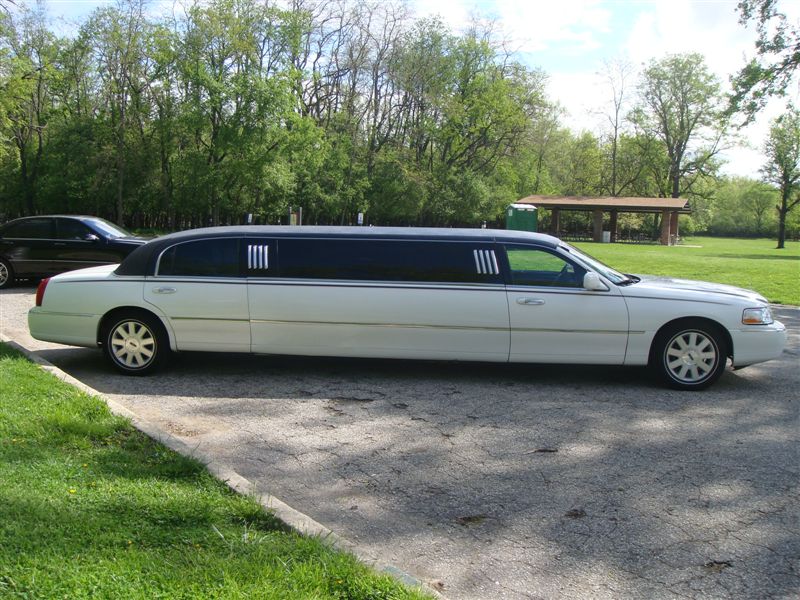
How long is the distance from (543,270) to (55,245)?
11.8 m

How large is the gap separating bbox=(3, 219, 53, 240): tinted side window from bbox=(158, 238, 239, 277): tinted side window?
9.00 meters

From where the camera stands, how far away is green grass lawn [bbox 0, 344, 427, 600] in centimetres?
299

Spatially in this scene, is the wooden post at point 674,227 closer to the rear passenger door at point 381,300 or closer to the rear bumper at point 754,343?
the rear bumper at point 754,343

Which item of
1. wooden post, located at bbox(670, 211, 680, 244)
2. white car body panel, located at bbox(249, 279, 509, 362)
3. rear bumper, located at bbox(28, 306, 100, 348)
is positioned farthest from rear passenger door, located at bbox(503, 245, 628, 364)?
wooden post, located at bbox(670, 211, 680, 244)

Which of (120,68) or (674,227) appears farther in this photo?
(674,227)

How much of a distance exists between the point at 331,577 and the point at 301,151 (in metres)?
38.7

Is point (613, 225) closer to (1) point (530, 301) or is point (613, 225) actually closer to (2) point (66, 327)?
(1) point (530, 301)

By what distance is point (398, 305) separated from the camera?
281 inches

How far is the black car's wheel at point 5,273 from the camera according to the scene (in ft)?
49.5

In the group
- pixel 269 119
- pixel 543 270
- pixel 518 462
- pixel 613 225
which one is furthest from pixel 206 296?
pixel 613 225

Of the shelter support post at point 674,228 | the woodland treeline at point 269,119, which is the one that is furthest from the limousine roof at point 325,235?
the shelter support post at point 674,228

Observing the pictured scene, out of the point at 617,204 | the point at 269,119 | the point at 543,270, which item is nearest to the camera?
the point at 543,270

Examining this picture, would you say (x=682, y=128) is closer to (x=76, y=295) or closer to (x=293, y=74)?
(x=293, y=74)

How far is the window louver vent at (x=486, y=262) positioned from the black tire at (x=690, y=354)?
1811 mm
